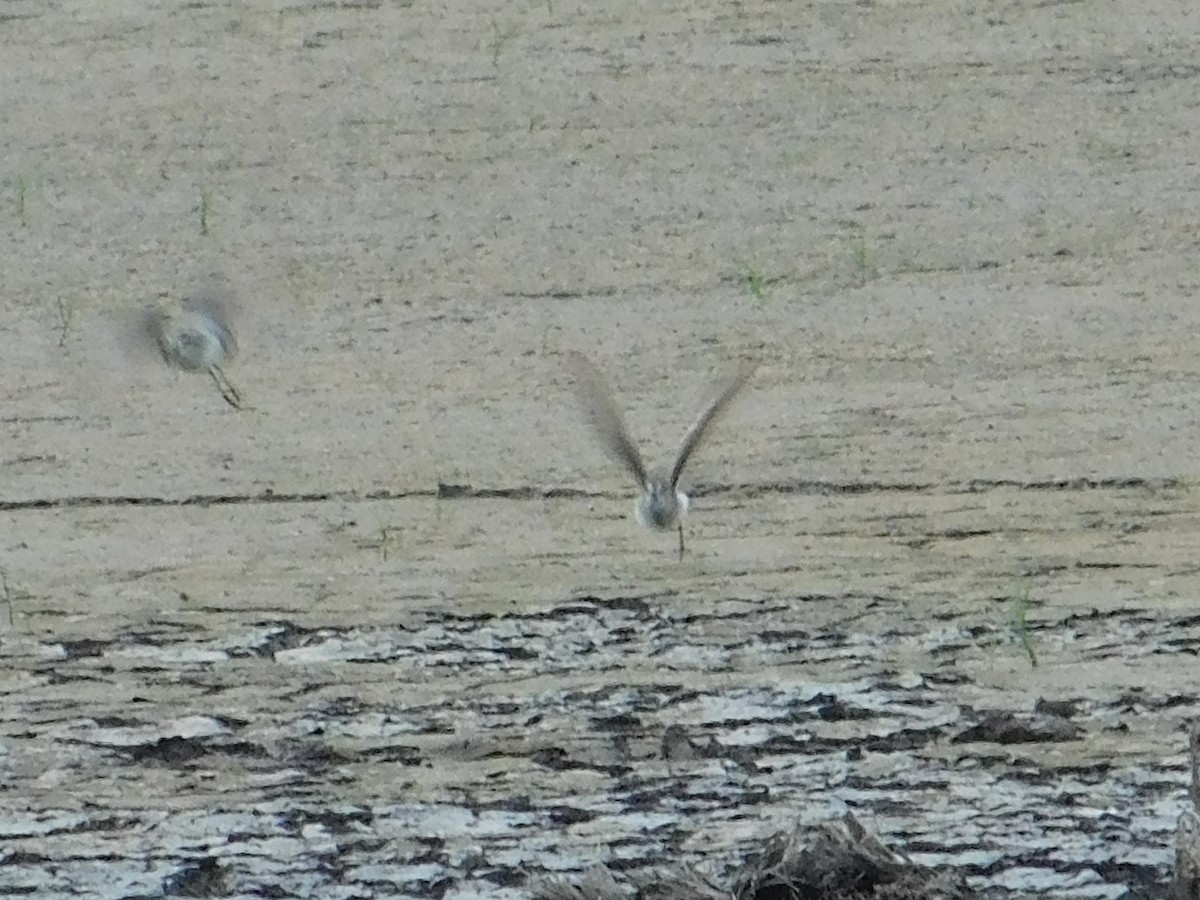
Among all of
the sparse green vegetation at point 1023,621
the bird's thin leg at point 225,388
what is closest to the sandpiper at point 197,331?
the bird's thin leg at point 225,388

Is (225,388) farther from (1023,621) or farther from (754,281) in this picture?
(1023,621)

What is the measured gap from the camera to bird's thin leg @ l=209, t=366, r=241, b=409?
22.6 inches

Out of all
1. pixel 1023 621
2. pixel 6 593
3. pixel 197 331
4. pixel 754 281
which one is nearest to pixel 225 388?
pixel 197 331

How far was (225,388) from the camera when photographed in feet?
1.89

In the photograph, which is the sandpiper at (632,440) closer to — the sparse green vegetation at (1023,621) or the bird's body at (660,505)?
the bird's body at (660,505)

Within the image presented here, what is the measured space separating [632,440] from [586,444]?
21mm

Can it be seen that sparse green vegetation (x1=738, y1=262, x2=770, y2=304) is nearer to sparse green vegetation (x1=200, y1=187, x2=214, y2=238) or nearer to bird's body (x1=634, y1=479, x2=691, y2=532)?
bird's body (x1=634, y1=479, x2=691, y2=532)

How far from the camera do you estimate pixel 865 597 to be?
59 centimetres

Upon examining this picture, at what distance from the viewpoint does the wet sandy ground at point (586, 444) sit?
0.56 meters

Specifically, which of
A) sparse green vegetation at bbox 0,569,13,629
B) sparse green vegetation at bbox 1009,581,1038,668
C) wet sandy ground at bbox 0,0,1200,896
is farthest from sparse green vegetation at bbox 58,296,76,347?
sparse green vegetation at bbox 1009,581,1038,668

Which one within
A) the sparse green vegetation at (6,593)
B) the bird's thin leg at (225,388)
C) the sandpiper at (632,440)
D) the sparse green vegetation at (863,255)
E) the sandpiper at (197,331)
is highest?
the sparse green vegetation at (863,255)

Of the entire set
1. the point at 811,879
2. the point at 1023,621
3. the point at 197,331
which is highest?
the point at 197,331

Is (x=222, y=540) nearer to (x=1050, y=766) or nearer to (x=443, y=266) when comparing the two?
(x=443, y=266)

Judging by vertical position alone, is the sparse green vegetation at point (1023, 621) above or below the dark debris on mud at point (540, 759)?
above
